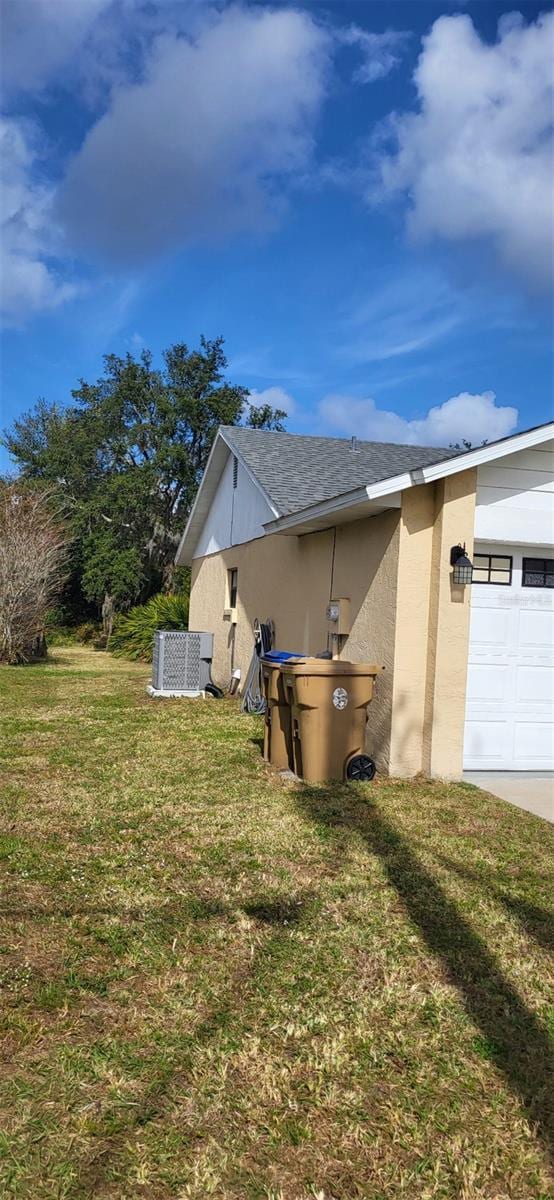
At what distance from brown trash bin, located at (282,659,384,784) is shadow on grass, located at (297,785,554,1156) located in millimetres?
1244

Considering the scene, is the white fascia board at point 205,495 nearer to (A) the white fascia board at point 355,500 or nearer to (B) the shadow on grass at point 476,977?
(A) the white fascia board at point 355,500

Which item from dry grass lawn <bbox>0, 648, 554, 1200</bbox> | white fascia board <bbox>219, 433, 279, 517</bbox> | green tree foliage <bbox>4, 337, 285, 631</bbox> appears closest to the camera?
dry grass lawn <bbox>0, 648, 554, 1200</bbox>

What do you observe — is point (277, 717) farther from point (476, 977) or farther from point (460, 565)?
point (476, 977)

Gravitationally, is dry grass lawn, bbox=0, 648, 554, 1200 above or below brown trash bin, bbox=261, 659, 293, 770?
below

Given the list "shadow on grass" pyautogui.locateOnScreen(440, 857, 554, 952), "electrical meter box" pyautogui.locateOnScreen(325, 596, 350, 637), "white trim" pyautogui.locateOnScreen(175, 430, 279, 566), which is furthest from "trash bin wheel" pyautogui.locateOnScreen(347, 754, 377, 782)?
"white trim" pyautogui.locateOnScreen(175, 430, 279, 566)

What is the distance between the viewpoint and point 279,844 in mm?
5238

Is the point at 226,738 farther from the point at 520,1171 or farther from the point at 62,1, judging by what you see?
the point at 62,1

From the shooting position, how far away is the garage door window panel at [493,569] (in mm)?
7676

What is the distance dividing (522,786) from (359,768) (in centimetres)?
158

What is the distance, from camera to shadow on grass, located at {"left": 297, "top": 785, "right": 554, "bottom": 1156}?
109 inches

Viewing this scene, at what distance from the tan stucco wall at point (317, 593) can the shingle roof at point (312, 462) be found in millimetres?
721

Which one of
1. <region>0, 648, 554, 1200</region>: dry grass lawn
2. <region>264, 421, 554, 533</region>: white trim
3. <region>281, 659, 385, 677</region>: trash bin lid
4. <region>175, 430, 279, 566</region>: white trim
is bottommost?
<region>0, 648, 554, 1200</region>: dry grass lawn

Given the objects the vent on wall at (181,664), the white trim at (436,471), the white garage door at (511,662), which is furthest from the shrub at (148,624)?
the white garage door at (511,662)

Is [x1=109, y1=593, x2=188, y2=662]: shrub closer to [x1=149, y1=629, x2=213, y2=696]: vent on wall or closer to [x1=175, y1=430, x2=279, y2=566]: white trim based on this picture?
[x1=175, y1=430, x2=279, y2=566]: white trim
